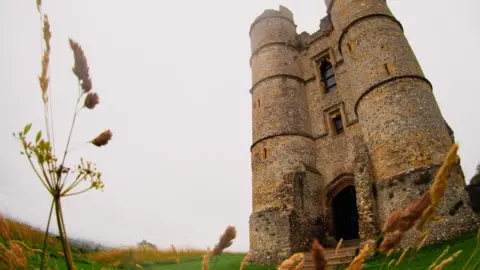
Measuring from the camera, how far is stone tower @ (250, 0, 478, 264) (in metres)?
9.44

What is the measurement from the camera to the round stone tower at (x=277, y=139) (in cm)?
1179

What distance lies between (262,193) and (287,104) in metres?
4.56

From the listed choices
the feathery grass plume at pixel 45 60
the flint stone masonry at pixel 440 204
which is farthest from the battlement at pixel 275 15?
the feathery grass plume at pixel 45 60

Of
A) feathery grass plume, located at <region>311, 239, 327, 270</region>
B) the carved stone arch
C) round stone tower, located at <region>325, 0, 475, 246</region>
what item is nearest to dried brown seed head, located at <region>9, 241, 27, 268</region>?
feathery grass plume, located at <region>311, 239, 327, 270</region>

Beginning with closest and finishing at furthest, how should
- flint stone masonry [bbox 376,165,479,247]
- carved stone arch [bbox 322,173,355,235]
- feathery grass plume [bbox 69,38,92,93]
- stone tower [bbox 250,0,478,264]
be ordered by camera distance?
feathery grass plume [bbox 69,38,92,93], flint stone masonry [bbox 376,165,479,247], stone tower [bbox 250,0,478,264], carved stone arch [bbox 322,173,355,235]

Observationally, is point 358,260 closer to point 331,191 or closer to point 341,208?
point 331,191

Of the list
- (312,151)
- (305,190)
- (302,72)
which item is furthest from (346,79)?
(305,190)

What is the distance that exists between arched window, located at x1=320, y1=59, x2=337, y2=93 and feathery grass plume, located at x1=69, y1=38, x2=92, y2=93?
50.4 ft

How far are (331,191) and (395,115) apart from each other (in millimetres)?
4582

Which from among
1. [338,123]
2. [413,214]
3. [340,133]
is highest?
[338,123]

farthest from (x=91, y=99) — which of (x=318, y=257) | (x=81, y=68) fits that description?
(x=318, y=257)

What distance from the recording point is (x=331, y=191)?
1309 cm

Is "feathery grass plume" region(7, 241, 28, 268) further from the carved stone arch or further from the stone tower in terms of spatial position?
the carved stone arch

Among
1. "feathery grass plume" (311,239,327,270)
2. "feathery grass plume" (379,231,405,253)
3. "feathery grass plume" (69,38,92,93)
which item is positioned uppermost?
"feathery grass plume" (69,38,92,93)
